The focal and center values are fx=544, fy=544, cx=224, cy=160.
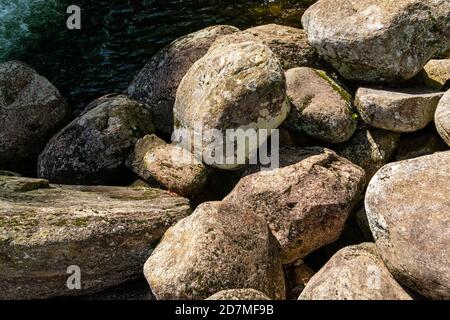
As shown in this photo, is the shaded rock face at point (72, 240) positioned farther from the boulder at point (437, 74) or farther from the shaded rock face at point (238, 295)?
the boulder at point (437, 74)

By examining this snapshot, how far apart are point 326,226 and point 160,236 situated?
10.8 ft

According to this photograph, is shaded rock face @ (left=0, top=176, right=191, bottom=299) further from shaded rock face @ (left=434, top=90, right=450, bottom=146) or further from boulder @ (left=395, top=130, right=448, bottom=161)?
shaded rock face @ (left=434, top=90, right=450, bottom=146)

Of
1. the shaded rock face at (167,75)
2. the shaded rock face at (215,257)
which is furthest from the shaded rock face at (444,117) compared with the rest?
the shaded rock face at (167,75)

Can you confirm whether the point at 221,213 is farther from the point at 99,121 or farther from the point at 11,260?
the point at 99,121

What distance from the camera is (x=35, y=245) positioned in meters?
9.53

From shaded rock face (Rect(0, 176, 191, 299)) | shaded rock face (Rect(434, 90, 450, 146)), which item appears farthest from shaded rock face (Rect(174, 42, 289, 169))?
shaded rock face (Rect(434, 90, 450, 146))

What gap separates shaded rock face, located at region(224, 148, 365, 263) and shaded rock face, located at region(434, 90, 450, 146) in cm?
184

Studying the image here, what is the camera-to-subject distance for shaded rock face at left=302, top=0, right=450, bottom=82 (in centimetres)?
1159

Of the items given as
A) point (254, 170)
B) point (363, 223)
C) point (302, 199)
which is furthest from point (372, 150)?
point (254, 170)

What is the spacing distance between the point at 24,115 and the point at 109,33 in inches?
216

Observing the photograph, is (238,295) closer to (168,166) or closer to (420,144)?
(168,166)

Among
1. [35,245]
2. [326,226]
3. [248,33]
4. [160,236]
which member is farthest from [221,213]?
[248,33]

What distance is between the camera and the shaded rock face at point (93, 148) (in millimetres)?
13094

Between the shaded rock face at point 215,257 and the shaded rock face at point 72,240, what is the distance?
26.8 inches
